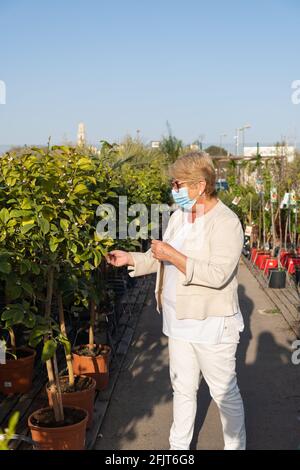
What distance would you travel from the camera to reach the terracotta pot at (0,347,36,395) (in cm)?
471

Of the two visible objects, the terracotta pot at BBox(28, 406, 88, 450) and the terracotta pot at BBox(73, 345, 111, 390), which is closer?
the terracotta pot at BBox(28, 406, 88, 450)

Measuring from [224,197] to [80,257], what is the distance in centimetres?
1309

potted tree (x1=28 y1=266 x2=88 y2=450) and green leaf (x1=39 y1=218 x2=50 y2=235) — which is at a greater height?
green leaf (x1=39 y1=218 x2=50 y2=235)

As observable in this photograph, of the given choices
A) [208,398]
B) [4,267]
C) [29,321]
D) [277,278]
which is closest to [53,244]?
[29,321]

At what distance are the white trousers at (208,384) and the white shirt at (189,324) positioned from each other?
40mm

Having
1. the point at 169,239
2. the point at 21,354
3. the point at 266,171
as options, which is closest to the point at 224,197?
the point at 266,171

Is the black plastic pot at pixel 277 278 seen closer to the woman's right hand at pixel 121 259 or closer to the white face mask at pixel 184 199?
the woman's right hand at pixel 121 259

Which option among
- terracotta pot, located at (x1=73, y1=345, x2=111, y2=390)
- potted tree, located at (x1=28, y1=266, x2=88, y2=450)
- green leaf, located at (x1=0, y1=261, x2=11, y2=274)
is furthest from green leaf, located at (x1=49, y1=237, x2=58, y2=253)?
terracotta pot, located at (x1=73, y1=345, x2=111, y2=390)

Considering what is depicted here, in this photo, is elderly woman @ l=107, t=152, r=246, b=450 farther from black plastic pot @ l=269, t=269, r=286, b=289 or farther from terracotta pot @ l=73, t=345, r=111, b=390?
black plastic pot @ l=269, t=269, r=286, b=289

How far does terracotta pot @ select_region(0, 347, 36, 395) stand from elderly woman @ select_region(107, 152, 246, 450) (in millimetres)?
1834

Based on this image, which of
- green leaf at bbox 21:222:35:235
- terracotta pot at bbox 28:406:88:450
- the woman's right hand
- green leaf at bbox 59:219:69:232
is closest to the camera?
green leaf at bbox 21:222:35:235

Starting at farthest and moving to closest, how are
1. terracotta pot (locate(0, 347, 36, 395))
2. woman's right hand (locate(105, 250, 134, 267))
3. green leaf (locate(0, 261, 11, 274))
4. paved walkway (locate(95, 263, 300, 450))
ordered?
terracotta pot (locate(0, 347, 36, 395)) → paved walkway (locate(95, 263, 300, 450)) → woman's right hand (locate(105, 250, 134, 267)) → green leaf (locate(0, 261, 11, 274))

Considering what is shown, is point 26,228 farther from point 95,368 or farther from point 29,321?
point 95,368
